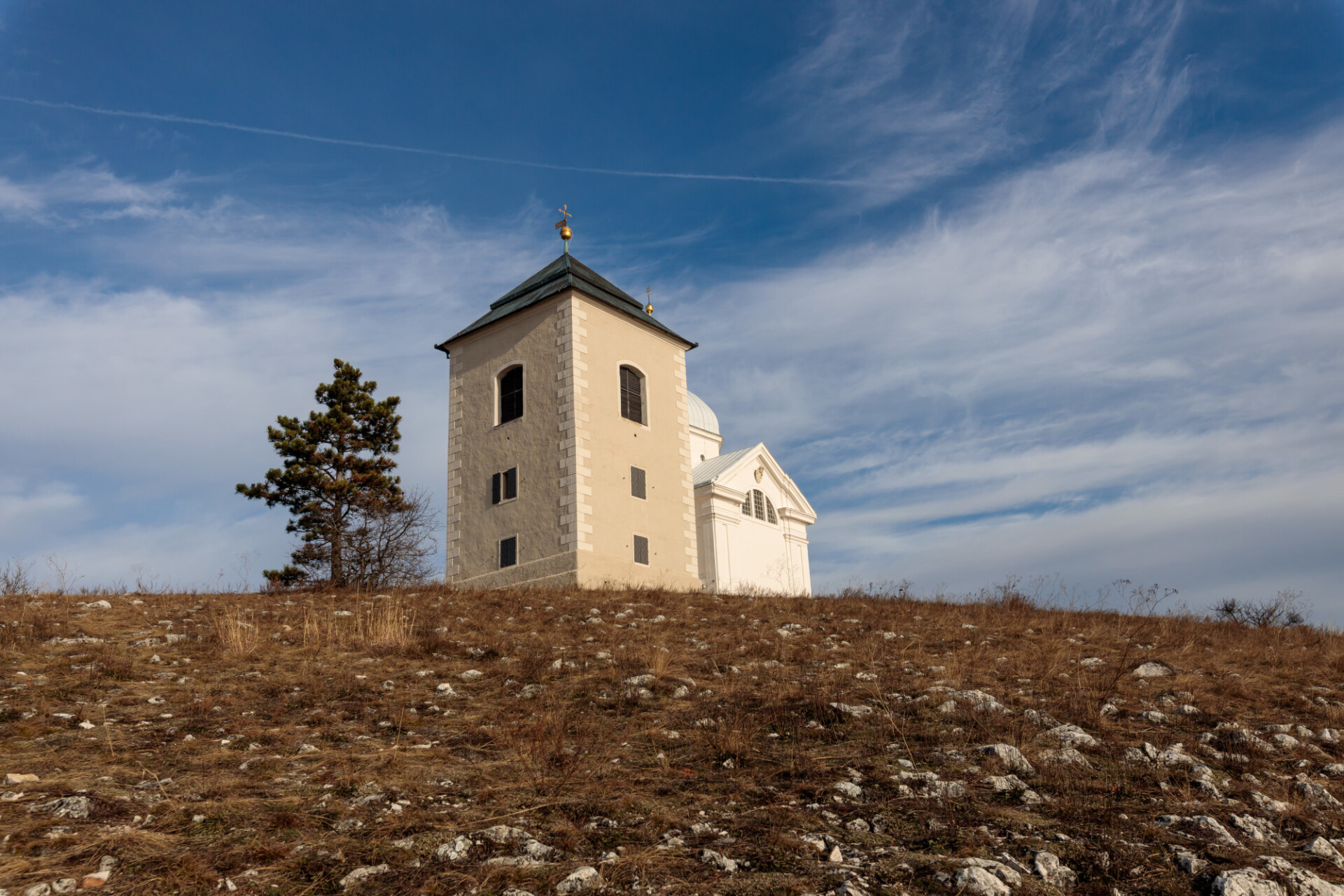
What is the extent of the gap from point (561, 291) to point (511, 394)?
3037 millimetres

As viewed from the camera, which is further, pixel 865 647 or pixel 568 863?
pixel 865 647

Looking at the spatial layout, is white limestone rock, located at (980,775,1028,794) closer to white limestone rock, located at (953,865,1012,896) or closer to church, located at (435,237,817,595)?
white limestone rock, located at (953,865,1012,896)

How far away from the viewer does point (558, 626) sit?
1405cm

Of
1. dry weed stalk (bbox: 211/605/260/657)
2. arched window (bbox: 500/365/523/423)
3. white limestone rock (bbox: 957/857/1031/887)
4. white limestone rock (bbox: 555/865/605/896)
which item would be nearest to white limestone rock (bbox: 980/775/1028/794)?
white limestone rock (bbox: 957/857/1031/887)

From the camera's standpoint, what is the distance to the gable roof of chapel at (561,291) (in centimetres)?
2431

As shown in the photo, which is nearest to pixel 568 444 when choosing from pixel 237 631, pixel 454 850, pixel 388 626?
pixel 388 626

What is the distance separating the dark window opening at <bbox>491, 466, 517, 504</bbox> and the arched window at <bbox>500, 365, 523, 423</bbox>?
1.45 metres

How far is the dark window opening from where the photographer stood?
23.5 m

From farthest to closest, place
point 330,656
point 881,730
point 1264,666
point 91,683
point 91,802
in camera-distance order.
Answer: point 1264,666 < point 330,656 < point 91,683 < point 881,730 < point 91,802

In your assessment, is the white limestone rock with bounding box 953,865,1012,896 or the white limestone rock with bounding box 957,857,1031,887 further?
the white limestone rock with bounding box 957,857,1031,887

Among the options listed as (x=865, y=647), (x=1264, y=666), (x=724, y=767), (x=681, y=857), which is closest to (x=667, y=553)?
(x=865, y=647)

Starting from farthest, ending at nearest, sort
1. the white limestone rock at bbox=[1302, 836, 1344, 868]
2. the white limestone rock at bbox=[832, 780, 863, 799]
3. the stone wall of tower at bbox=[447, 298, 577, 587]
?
the stone wall of tower at bbox=[447, 298, 577, 587]
the white limestone rock at bbox=[832, 780, 863, 799]
the white limestone rock at bbox=[1302, 836, 1344, 868]

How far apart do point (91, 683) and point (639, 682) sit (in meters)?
5.44

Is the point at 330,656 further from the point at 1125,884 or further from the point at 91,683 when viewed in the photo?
the point at 1125,884
